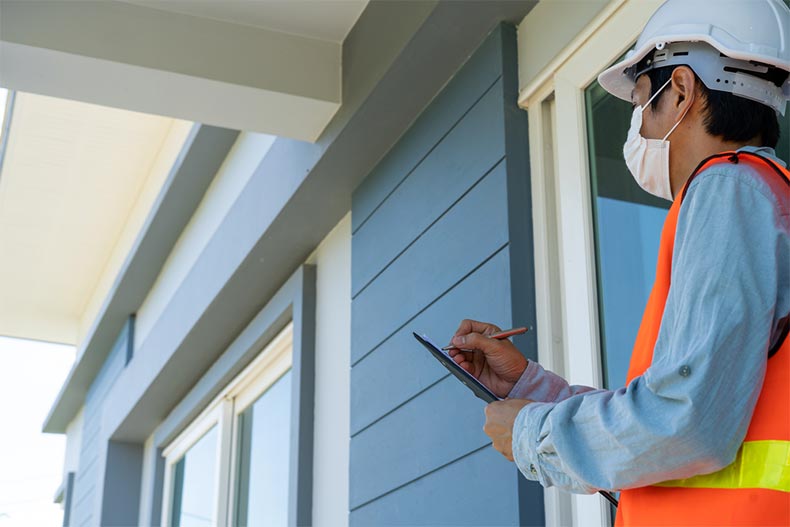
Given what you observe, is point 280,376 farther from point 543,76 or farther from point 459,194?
point 543,76

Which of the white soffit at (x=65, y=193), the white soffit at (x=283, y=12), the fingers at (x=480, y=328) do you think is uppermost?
the white soffit at (x=65, y=193)

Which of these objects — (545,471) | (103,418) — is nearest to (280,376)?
(103,418)

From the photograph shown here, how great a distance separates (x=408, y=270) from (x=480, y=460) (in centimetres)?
76

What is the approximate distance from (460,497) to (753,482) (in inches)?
62.0

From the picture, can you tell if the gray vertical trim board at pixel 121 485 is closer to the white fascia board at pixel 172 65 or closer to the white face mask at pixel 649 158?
the white fascia board at pixel 172 65

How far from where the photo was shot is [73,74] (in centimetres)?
333

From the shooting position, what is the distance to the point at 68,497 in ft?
29.0

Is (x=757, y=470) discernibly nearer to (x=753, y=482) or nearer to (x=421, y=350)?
(x=753, y=482)

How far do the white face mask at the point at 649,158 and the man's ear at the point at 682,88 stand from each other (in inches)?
0.6

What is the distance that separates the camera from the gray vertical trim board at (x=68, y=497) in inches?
336

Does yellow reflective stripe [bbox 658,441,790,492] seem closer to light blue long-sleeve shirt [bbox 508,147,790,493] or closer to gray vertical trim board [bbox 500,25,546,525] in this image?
light blue long-sleeve shirt [bbox 508,147,790,493]

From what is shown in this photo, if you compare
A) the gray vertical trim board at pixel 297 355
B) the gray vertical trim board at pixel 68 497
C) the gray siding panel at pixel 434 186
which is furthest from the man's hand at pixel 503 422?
the gray vertical trim board at pixel 68 497

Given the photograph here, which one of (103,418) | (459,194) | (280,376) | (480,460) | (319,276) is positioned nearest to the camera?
(480,460)

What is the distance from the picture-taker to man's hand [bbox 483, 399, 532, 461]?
1370 mm
